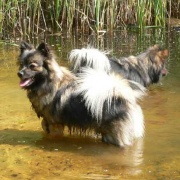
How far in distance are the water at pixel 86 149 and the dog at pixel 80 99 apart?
20 centimetres

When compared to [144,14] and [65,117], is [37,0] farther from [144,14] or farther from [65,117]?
[65,117]

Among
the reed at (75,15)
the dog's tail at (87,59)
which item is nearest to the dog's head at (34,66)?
the dog's tail at (87,59)

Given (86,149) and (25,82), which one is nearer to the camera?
(86,149)

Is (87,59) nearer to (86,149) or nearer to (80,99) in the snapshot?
(80,99)

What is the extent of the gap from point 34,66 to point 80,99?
0.64m

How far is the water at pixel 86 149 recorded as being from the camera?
15.4 ft

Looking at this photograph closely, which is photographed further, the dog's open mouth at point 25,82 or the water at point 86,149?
the dog's open mouth at point 25,82

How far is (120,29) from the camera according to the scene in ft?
42.6

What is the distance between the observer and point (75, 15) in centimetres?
1259

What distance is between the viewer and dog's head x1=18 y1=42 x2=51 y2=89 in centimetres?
552

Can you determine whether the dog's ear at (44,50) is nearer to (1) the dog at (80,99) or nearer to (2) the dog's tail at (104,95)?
(1) the dog at (80,99)

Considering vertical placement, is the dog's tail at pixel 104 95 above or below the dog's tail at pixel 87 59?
below

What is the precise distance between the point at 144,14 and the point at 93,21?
4.28 feet

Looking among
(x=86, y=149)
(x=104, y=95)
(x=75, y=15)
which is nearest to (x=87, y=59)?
(x=104, y=95)
